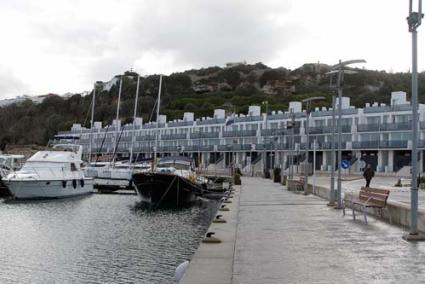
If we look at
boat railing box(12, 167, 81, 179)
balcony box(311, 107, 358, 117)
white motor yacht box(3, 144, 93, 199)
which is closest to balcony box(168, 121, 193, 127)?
balcony box(311, 107, 358, 117)

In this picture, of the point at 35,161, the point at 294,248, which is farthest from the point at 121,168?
the point at 294,248

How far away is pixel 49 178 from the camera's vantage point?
45.2 meters

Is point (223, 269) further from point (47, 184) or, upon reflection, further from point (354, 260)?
Answer: point (47, 184)

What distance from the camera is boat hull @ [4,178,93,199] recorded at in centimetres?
4338

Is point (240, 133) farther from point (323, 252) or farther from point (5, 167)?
point (323, 252)

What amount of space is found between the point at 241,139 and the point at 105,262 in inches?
3302

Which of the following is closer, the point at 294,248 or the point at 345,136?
the point at 294,248

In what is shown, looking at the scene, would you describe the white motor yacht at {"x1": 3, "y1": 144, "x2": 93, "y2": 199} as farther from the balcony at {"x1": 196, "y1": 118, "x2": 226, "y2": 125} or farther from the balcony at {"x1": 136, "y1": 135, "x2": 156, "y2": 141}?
the balcony at {"x1": 136, "y1": 135, "x2": 156, "y2": 141}

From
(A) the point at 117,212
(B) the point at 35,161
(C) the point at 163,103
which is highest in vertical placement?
(C) the point at 163,103

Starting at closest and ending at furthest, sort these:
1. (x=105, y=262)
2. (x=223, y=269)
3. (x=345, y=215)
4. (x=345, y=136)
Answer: (x=223, y=269)
(x=105, y=262)
(x=345, y=215)
(x=345, y=136)

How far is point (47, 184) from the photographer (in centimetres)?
4462

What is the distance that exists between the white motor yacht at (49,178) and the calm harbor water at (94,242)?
3508mm

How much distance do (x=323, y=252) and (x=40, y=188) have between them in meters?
36.1

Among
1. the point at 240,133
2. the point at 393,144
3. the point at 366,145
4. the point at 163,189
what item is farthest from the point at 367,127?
the point at 163,189
